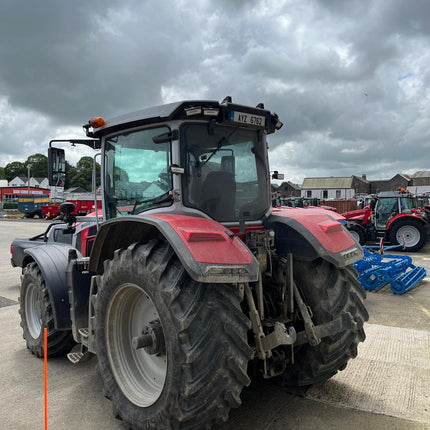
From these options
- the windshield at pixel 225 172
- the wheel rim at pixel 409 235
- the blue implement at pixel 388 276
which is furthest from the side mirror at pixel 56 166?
the wheel rim at pixel 409 235

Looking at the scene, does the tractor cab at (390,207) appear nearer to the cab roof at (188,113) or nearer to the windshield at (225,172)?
the windshield at (225,172)

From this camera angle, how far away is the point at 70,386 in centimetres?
368

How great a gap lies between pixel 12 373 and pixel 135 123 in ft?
9.22

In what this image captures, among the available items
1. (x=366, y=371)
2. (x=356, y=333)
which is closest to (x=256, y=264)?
(x=356, y=333)

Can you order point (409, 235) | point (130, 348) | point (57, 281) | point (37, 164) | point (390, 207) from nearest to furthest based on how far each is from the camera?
point (130, 348)
point (57, 281)
point (409, 235)
point (390, 207)
point (37, 164)

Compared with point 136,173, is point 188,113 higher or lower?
higher

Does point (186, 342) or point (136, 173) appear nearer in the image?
point (186, 342)

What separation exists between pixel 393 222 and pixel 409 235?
27.5 inches

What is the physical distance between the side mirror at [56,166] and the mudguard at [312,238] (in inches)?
80.9

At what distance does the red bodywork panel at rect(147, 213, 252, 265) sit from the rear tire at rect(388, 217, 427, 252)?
A: 520 inches

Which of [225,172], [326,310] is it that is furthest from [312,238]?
[225,172]

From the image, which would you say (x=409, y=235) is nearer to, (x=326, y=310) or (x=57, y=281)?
(x=326, y=310)

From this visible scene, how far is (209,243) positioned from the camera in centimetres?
253

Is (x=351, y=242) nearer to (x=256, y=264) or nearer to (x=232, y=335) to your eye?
(x=256, y=264)
